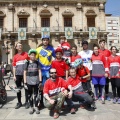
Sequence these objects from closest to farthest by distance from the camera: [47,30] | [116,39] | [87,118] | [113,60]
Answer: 1. [87,118]
2. [113,60]
3. [47,30]
4. [116,39]

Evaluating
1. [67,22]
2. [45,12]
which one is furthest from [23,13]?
[67,22]

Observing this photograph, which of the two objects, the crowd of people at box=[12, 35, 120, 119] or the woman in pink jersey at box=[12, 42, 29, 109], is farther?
the woman in pink jersey at box=[12, 42, 29, 109]

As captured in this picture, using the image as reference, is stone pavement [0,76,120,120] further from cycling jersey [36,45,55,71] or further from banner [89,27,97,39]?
banner [89,27,97,39]

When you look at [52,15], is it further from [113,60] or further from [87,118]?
[87,118]

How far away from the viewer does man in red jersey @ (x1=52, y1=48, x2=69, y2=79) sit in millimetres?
5609

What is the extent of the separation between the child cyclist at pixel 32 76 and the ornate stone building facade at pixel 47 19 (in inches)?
773

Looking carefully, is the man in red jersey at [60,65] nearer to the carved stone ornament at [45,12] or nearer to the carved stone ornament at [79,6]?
the carved stone ornament at [45,12]

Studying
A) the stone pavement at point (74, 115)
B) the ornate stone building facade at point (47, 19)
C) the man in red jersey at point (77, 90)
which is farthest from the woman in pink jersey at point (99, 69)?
the ornate stone building facade at point (47, 19)

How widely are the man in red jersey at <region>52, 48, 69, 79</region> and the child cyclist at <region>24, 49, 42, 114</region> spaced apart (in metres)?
0.43

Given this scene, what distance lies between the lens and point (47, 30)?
23891 mm

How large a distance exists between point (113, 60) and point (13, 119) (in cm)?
319

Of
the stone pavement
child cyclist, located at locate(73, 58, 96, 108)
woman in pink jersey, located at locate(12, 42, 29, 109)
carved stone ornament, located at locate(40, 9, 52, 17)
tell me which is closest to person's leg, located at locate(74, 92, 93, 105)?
the stone pavement

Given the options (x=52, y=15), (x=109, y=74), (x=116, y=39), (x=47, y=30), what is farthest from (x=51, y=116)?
(x=116, y=39)

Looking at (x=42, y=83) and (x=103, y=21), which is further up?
(x=103, y=21)
